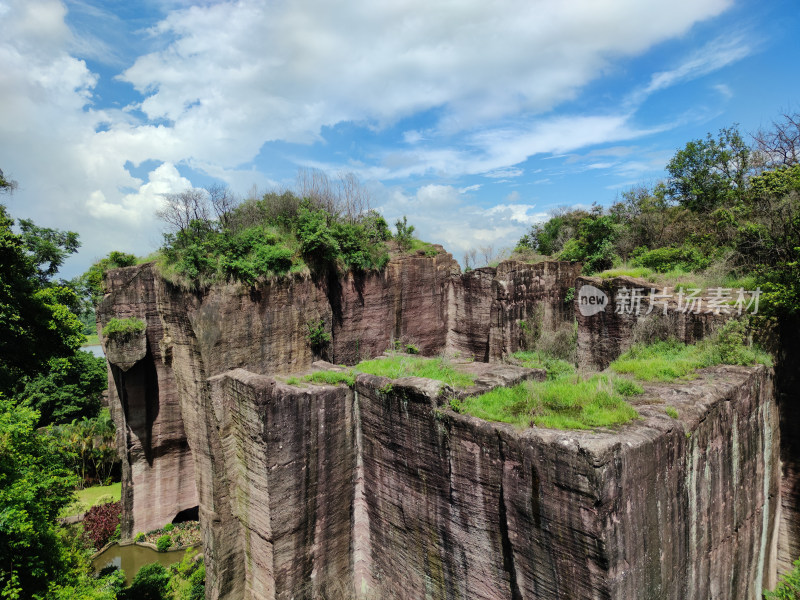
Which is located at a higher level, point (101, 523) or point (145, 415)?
point (145, 415)

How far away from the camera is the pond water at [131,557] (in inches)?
602

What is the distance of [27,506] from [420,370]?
7683 millimetres

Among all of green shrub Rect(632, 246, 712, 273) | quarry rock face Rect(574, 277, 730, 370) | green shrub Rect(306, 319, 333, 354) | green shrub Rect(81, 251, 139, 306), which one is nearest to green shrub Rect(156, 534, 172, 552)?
green shrub Rect(306, 319, 333, 354)

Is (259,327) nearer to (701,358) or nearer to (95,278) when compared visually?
(701,358)

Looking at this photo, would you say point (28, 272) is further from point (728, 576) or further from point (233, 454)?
point (728, 576)

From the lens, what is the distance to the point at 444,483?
693 centimetres

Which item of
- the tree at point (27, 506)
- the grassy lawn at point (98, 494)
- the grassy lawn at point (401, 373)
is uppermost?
the grassy lawn at point (401, 373)

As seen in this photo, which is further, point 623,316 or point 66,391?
point 66,391

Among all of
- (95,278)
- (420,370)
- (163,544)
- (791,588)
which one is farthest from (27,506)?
(95,278)

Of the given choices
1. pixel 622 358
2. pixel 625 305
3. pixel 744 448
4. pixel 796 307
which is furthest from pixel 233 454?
pixel 796 307

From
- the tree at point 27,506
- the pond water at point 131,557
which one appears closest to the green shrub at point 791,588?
the tree at point 27,506

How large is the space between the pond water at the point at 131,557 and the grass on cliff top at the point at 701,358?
16065 mm

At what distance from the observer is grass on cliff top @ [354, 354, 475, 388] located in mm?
7879
